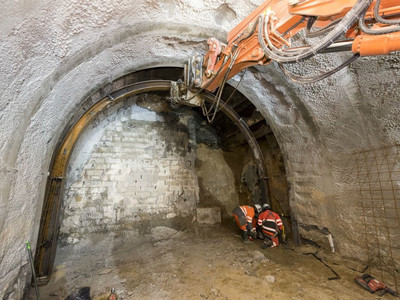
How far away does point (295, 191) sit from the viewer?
3461 millimetres

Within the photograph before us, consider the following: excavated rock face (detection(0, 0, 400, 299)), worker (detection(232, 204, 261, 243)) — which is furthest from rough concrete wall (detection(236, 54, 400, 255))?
worker (detection(232, 204, 261, 243))

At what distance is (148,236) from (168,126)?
2.68m

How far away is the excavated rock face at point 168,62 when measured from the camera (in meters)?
1.42

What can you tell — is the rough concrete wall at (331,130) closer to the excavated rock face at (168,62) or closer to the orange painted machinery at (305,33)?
the excavated rock face at (168,62)

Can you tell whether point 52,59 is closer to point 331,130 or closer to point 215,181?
point 331,130

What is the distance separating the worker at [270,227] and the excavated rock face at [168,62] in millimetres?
538

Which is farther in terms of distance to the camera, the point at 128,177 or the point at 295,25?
the point at 128,177

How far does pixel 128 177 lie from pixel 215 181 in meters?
2.36

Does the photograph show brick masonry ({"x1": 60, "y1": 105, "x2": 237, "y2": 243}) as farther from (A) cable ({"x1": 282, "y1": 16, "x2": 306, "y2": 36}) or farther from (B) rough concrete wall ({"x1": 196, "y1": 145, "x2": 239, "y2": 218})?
(A) cable ({"x1": 282, "y1": 16, "x2": 306, "y2": 36})

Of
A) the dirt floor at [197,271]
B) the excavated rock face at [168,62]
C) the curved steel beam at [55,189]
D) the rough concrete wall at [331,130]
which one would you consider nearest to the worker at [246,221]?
the dirt floor at [197,271]

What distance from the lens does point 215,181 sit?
5.44 meters

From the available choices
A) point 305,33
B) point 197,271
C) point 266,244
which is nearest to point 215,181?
point 266,244

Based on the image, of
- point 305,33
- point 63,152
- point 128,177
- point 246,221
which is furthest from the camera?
point 128,177

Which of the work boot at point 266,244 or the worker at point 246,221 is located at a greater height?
the worker at point 246,221
